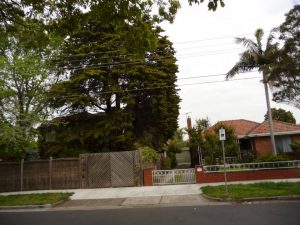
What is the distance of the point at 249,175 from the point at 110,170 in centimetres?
764

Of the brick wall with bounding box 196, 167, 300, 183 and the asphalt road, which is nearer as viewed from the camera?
the asphalt road

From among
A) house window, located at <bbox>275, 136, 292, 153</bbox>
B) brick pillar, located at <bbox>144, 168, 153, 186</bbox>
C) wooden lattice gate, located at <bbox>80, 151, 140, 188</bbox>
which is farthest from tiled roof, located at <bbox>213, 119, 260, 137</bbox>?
wooden lattice gate, located at <bbox>80, 151, 140, 188</bbox>

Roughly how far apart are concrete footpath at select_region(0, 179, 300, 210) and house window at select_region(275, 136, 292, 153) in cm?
1342

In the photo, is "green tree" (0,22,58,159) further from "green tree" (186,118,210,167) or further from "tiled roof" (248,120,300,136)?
"tiled roof" (248,120,300,136)

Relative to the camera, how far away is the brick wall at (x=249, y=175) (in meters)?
19.0

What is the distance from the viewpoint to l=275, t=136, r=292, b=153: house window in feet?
96.6

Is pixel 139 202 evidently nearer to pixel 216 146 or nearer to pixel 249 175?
pixel 249 175

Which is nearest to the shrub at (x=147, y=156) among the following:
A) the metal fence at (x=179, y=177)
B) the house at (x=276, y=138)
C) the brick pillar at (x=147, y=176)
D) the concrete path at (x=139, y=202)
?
the brick pillar at (x=147, y=176)

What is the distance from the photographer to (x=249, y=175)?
19.2 meters

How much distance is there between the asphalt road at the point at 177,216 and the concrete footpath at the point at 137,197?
4.64 feet

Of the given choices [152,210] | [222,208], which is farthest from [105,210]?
[222,208]

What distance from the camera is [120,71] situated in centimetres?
2670

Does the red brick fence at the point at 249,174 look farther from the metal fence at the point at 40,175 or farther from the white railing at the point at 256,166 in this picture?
the metal fence at the point at 40,175

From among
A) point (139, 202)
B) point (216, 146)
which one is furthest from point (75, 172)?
point (216, 146)
